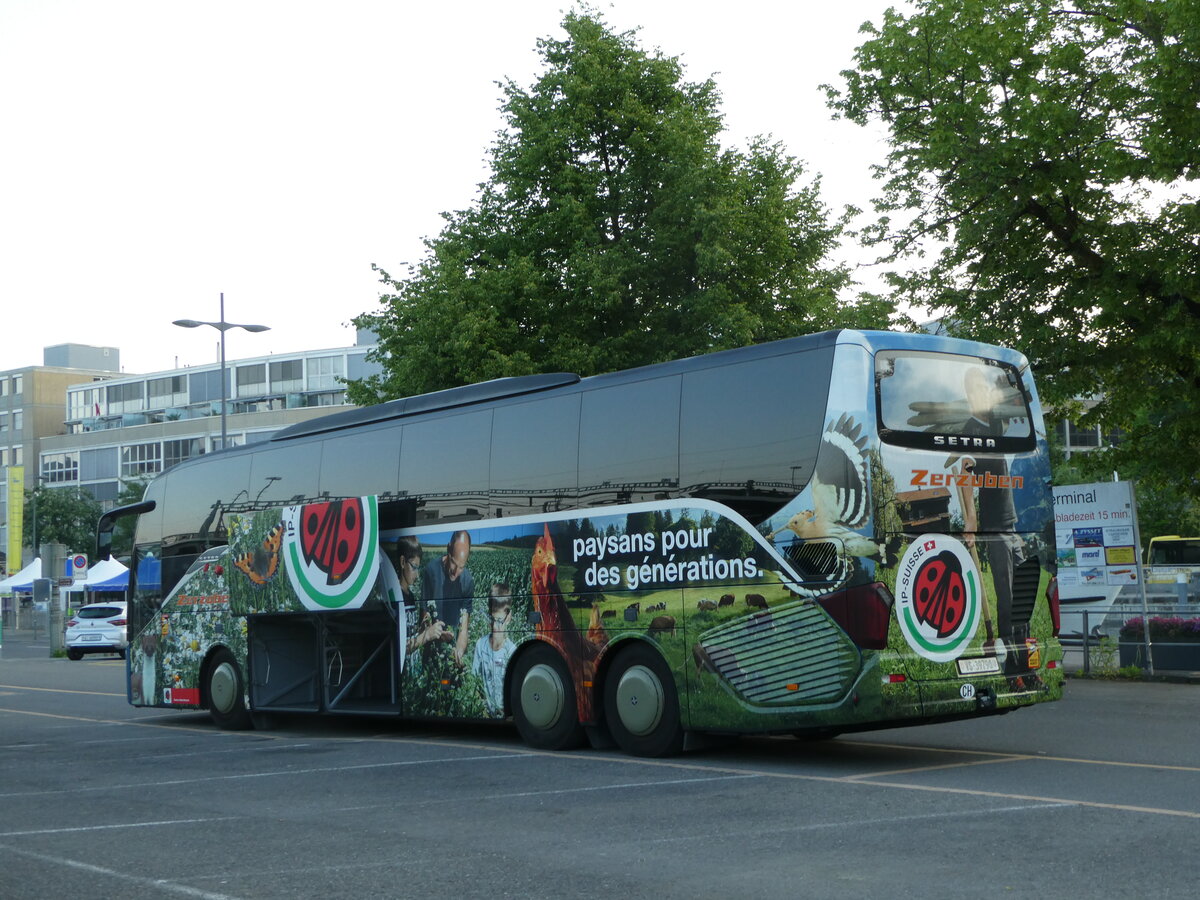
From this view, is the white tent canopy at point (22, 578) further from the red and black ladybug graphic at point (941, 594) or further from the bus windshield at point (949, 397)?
the red and black ladybug graphic at point (941, 594)

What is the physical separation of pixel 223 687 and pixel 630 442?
8.22 metres

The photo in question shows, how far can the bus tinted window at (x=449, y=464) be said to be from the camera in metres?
15.4

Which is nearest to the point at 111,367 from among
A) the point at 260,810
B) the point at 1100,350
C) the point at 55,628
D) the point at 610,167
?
the point at 55,628

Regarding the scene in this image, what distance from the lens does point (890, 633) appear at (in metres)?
Answer: 11.6

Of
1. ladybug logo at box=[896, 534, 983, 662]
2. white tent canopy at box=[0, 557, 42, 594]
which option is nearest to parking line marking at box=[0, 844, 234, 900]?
ladybug logo at box=[896, 534, 983, 662]

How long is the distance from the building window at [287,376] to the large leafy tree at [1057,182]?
8127 cm

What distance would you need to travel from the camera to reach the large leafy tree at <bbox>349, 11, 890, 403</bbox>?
28.9 meters

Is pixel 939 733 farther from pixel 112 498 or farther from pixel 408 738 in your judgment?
pixel 112 498

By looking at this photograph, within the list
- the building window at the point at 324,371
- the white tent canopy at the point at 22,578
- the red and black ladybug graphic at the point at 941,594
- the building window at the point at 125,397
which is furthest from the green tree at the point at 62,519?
the red and black ladybug graphic at the point at 941,594

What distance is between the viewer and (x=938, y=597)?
12000 millimetres

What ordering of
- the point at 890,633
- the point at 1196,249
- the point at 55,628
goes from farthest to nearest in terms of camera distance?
the point at 55,628, the point at 1196,249, the point at 890,633

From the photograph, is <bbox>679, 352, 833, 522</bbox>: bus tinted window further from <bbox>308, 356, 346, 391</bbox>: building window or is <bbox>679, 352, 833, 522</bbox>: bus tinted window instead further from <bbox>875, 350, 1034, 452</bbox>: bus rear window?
<bbox>308, 356, 346, 391</bbox>: building window

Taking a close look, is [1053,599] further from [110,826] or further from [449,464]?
[110,826]

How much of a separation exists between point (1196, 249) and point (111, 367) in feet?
381
